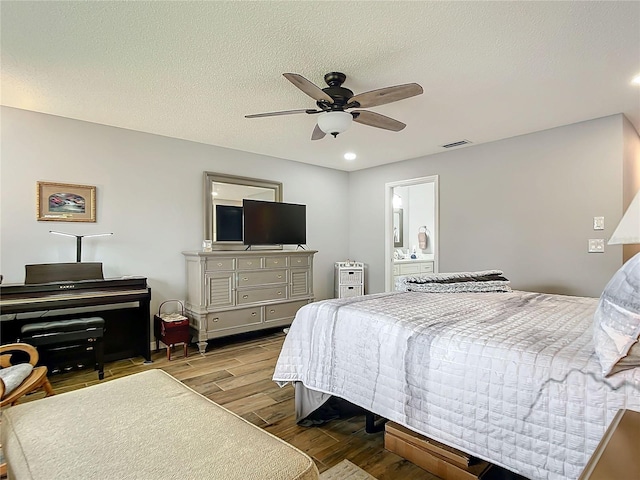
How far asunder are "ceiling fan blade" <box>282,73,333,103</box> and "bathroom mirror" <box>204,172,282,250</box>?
237 centimetres

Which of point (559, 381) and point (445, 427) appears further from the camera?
point (445, 427)

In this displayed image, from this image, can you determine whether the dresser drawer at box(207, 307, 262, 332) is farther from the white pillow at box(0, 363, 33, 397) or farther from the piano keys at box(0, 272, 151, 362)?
the white pillow at box(0, 363, 33, 397)

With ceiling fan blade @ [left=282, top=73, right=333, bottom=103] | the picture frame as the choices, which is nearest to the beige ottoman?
ceiling fan blade @ [left=282, top=73, right=333, bottom=103]

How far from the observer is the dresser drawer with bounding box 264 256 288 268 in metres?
4.41

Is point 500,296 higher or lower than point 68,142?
lower

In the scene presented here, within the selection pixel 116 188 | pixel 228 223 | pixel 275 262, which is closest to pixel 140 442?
pixel 116 188

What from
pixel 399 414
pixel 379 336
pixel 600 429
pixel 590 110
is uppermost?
pixel 590 110

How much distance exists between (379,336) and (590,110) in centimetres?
306

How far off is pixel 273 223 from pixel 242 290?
1.04 m

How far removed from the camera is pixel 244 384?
9.84ft

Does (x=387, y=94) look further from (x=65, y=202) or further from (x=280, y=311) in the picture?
(x=65, y=202)

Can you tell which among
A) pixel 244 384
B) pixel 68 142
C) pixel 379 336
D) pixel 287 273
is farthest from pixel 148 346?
pixel 379 336

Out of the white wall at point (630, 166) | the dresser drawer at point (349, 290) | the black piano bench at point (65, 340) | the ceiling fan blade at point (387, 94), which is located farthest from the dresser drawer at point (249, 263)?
the white wall at point (630, 166)

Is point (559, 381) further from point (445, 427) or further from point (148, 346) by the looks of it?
point (148, 346)
